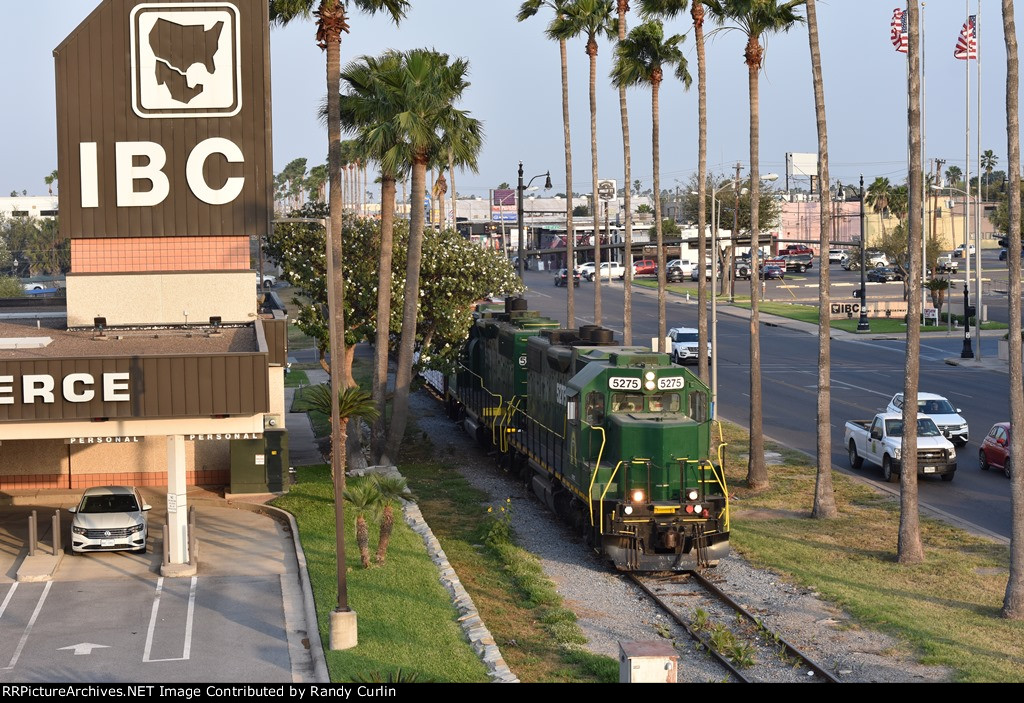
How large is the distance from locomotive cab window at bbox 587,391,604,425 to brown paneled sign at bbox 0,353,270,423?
7.19 metres

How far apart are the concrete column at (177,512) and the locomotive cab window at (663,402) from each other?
1064cm

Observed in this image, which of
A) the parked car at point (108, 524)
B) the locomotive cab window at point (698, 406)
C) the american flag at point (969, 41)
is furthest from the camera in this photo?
the american flag at point (969, 41)

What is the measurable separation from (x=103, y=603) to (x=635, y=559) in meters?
11.1

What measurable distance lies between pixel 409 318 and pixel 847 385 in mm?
26111

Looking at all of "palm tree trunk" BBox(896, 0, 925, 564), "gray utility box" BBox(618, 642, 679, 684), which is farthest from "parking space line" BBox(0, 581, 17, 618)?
"palm tree trunk" BBox(896, 0, 925, 564)

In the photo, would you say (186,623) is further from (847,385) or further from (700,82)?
(847,385)

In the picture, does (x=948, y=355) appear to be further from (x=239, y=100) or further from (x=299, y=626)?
(x=299, y=626)

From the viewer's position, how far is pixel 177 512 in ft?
87.4

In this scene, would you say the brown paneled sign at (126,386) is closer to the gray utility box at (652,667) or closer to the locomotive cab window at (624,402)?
the locomotive cab window at (624,402)

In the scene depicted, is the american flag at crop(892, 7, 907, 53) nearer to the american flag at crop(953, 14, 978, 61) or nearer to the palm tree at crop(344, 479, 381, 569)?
the american flag at crop(953, 14, 978, 61)

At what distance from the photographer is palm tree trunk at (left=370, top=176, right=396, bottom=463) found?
121 feet

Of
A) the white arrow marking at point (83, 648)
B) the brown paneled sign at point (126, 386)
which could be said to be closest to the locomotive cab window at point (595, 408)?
the brown paneled sign at point (126, 386)

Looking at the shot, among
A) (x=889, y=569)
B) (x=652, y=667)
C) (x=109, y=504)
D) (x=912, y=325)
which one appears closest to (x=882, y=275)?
(x=912, y=325)

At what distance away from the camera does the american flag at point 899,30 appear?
58.8 meters
